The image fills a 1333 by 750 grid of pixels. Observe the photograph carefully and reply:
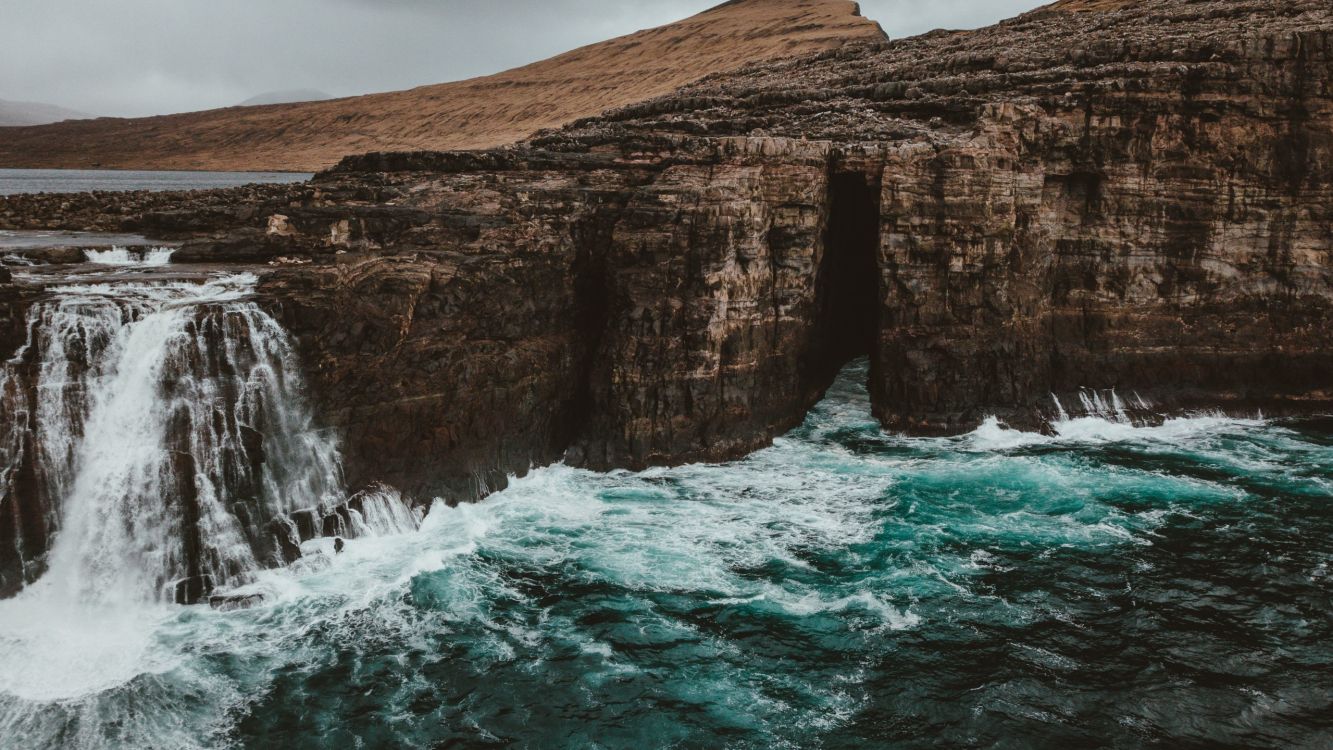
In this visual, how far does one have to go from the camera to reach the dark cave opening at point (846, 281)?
33.7m

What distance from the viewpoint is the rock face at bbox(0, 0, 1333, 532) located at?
87.8 ft

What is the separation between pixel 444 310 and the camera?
26.1 meters

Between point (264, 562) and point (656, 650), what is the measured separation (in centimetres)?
1027

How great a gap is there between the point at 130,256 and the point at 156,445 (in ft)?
28.2

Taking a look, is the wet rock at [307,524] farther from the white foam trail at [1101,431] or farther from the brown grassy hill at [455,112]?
the brown grassy hill at [455,112]

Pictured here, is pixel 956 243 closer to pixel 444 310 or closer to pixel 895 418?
pixel 895 418

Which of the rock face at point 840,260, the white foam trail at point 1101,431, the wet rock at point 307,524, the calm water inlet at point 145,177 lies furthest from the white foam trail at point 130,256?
the calm water inlet at point 145,177

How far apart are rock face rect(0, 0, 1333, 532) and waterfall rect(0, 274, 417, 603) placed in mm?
1994

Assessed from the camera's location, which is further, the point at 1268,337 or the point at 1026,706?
the point at 1268,337

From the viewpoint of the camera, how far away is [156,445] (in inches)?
821

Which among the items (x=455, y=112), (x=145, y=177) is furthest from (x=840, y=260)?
(x=455, y=112)

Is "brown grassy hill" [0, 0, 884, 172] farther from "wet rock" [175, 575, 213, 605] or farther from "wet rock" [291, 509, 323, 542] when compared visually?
"wet rock" [175, 575, 213, 605]

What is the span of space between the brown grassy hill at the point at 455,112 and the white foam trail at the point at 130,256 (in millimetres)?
86190

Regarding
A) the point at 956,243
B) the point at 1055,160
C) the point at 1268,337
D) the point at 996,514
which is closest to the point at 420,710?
the point at 996,514
